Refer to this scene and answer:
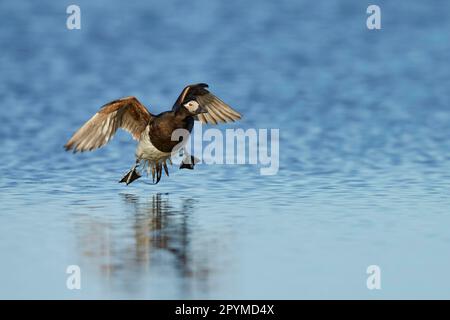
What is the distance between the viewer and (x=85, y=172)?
14.0m

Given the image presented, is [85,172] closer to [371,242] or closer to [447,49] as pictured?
[371,242]

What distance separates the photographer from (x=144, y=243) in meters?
9.65

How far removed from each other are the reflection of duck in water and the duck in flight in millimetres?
1095

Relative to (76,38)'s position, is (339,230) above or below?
below

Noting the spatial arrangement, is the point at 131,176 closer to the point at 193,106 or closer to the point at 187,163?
the point at 187,163

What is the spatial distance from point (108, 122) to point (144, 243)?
3436mm

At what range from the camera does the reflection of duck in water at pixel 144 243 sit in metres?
8.73

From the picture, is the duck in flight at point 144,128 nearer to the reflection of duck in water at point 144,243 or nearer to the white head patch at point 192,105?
the white head patch at point 192,105

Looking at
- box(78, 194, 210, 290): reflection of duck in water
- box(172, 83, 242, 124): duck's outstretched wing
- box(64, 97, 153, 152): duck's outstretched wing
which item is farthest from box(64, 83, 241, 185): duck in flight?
box(78, 194, 210, 290): reflection of duck in water

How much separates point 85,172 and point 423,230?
5395 mm

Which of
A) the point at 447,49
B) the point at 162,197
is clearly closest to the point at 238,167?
the point at 162,197

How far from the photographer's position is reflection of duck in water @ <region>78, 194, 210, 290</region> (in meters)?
8.73

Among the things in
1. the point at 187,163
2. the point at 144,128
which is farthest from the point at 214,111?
the point at 144,128

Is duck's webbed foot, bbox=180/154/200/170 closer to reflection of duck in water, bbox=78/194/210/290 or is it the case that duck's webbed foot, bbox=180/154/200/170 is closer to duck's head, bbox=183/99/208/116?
duck's head, bbox=183/99/208/116
